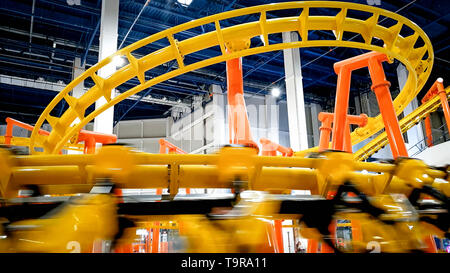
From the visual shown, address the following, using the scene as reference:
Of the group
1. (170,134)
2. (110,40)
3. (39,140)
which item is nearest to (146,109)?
(170,134)

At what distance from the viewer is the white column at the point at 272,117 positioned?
17.7 meters

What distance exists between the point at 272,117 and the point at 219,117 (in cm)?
Answer: 349

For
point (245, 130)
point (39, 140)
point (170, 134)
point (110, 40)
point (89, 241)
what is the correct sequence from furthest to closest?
point (170, 134)
point (110, 40)
point (39, 140)
point (245, 130)
point (89, 241)

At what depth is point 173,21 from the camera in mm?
12977

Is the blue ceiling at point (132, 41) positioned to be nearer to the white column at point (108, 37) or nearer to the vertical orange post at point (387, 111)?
the white column at point (108, 37)

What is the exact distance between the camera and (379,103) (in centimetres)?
432

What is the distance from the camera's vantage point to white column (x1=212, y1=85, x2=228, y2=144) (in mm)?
16422

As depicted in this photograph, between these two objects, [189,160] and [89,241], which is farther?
[189,160]

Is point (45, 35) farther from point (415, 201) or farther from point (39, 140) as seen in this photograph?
point (415, 201)

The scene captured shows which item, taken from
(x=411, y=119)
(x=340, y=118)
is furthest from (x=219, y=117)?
(x=340, y=118)

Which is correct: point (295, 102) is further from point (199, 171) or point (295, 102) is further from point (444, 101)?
point (199, 171)

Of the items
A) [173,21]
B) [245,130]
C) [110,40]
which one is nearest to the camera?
[245,130]
